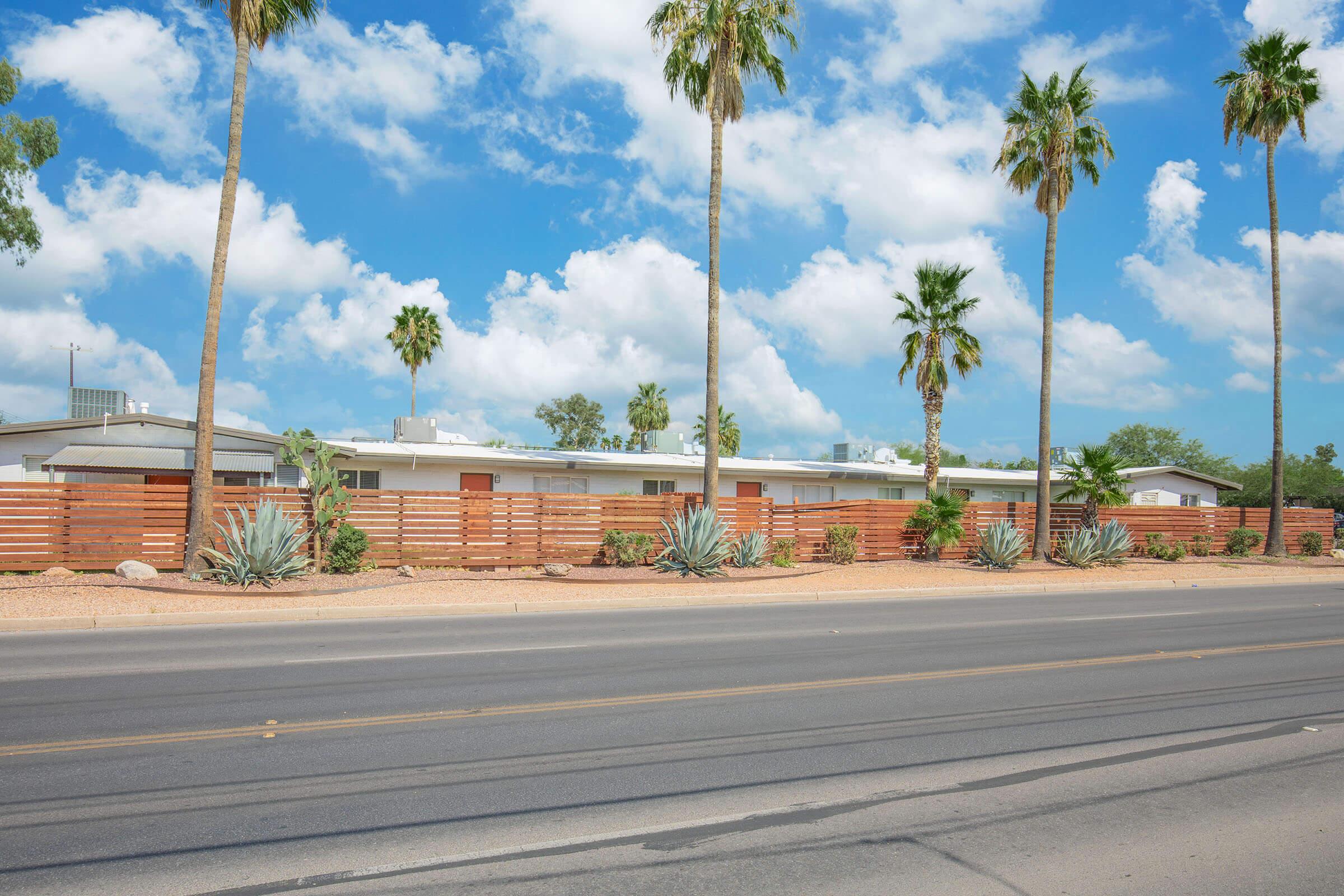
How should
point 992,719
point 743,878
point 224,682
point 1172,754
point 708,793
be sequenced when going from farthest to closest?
→ point 224,682 → point 992,719 → point 1172,754 → point 708,793 → point 743,878

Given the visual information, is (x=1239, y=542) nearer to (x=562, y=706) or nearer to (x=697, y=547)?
(x=697, y=547)

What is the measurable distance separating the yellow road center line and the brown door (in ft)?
61.1

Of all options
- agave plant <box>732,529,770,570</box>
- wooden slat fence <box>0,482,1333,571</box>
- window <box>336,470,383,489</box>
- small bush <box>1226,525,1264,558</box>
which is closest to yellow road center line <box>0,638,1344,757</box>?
agave plant <box>732,529,770,570</box>

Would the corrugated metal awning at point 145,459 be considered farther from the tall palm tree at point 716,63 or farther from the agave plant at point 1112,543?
the agave plant at point 1112,543

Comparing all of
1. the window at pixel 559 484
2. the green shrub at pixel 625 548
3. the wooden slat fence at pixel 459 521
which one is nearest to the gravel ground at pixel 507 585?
the green shrub at pixel 625 548

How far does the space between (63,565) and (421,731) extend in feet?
48.6

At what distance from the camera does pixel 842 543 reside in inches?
939

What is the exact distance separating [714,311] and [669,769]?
16963mm

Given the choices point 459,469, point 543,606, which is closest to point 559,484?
point 459,469

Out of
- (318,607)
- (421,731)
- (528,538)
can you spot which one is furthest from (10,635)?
(528,538)

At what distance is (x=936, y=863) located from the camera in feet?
14.2

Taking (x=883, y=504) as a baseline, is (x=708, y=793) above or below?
below

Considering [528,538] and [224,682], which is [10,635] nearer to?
[224,682]

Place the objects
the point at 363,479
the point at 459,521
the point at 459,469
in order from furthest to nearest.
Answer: the point at 459,469 < the point at 363,479 < the point at 459,521
